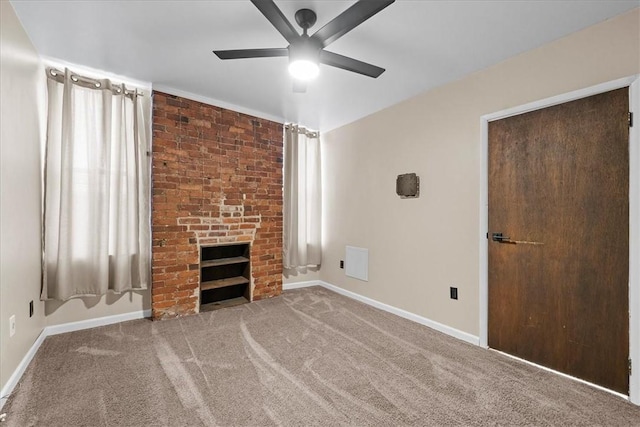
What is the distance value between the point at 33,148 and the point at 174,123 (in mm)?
1195

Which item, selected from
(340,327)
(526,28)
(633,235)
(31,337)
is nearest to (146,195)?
(31,337)

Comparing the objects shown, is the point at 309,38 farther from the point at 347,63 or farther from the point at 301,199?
the point at 301,199

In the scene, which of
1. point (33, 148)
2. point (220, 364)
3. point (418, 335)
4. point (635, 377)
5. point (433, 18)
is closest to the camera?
point (635, 377)

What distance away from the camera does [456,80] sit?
8.97 feet

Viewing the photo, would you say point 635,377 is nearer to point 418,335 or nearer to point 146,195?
point 418,335

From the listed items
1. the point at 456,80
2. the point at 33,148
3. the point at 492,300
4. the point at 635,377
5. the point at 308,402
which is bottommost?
the point at 308,402

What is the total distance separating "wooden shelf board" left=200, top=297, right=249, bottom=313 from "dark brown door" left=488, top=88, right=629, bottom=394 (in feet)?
9.16

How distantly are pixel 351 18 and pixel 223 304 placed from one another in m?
3.31

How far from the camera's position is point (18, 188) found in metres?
2.03

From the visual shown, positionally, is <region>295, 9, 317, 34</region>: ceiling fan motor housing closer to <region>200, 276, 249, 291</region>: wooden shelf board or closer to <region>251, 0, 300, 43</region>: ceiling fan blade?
<region>251, 0, 300, 43</region>: ceiling fan blade

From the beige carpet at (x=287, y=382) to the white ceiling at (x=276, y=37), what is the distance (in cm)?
248

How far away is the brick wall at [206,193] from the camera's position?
3.07 m

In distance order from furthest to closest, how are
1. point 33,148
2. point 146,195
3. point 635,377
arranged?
point 146,195 → point 33,148 → point 635,377

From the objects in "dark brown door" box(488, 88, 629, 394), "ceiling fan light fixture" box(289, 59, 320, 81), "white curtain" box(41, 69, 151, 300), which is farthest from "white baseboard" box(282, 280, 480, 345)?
"ceiling fan light fixture" box(289, 59, 320, 81)
